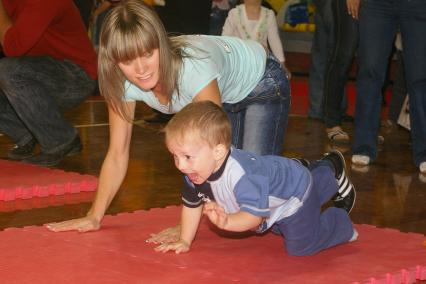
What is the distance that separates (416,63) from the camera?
14.8 ft

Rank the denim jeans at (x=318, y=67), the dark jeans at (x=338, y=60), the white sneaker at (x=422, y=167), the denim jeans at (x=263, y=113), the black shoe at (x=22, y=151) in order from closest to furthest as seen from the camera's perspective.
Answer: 1. the denim jeans at (x=263, y=113)
2. the white sneaker at (x=422, y=167)
3. the black shoe at (x=22, y=151)
4. the dark jeans at (x=338, y=60)
5. the denim jeans at (x=318, y=67)

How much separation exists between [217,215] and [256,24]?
3.90 meters

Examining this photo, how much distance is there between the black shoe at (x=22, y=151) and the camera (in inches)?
188

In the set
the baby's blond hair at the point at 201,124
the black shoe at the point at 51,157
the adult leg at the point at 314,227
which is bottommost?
the black shoe at the point at 51,157

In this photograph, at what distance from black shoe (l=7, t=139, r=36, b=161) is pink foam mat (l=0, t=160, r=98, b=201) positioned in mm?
380

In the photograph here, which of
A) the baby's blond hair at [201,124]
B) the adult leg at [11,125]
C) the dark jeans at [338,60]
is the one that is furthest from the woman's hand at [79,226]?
the dark jeans at [338,60]

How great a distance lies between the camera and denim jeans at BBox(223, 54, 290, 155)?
3.27 m

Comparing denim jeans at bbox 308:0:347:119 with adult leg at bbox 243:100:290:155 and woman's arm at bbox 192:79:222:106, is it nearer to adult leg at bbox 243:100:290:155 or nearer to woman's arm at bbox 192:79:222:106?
adult leg at bbox 243:100:290:155

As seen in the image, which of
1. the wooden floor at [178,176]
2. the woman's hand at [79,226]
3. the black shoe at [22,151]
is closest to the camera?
the woman's hand at [79,226]

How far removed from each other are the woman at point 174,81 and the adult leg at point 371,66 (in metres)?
1.37

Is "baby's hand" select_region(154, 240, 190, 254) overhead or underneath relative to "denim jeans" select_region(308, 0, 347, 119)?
overhead

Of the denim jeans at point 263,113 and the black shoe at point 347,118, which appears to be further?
the black shoe at point 347,118

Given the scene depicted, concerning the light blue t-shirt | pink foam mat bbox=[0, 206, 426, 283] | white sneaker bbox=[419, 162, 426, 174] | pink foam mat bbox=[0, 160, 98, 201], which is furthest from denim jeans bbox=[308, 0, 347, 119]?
pink foam mat bbox=[0, 206, 426, 283]

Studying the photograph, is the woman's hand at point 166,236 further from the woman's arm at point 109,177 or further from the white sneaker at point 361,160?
the white sneaker at point 361,160
